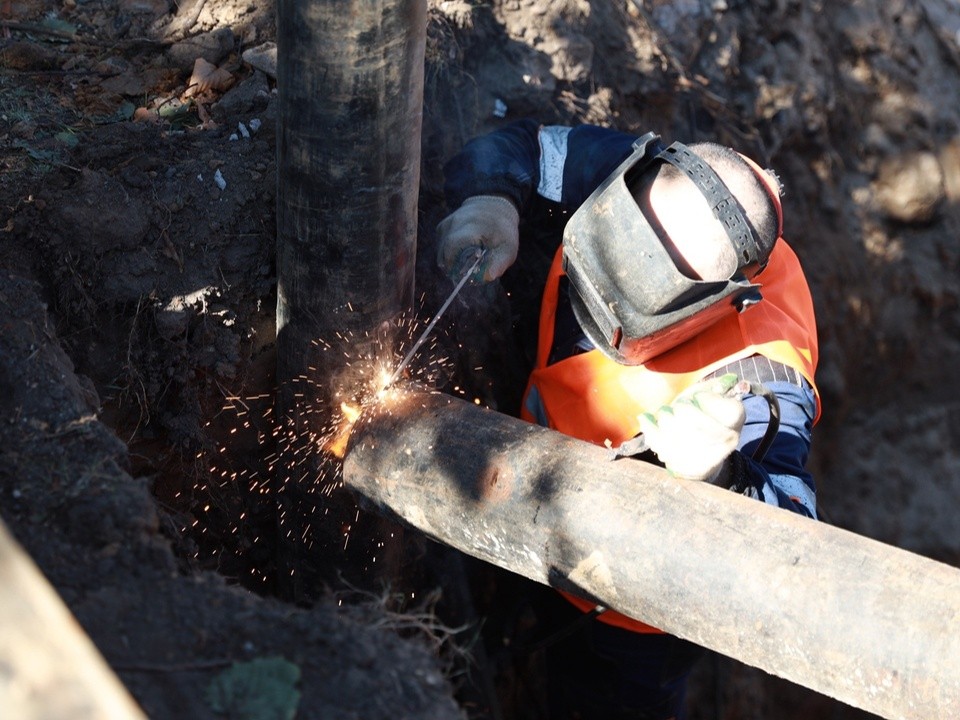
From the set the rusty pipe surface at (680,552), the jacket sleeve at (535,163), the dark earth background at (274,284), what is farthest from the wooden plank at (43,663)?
the jacket sleeve at (535,163)

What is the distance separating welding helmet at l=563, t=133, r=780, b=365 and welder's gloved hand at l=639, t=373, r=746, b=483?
41 cm

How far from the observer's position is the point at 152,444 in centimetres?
296

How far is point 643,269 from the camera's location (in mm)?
2609

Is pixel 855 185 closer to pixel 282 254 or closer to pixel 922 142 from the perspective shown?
pixel 922 142

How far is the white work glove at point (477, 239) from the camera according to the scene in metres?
2.91

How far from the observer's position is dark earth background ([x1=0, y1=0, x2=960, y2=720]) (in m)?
1.87

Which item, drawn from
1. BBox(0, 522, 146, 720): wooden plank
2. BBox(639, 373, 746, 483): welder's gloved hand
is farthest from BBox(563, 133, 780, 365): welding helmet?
BBox(0, 522, 146, 720): wooden plank

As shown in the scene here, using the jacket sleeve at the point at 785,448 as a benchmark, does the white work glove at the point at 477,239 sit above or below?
above

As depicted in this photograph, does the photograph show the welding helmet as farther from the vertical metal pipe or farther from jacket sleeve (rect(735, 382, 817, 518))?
the vertical metal pipe

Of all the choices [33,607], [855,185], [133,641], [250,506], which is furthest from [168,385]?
[855,185]

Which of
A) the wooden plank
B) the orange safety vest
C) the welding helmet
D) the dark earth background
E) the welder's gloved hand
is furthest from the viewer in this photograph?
the orange safety vest

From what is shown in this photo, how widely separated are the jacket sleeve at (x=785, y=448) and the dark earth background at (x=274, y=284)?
950mm

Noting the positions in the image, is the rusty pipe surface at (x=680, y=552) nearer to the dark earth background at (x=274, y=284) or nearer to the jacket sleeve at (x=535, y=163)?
the dark earth background at (x=274, y=284)

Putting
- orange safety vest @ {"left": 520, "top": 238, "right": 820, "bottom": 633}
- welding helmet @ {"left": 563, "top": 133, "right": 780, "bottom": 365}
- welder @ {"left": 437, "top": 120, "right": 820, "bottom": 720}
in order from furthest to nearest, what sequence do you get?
orange safety vest @ {"left": 520, "top": 238, "right": 820, "bottom": 633}, welding helmet @ {"left": 563, "top": 133, "right": 780, "bottom": 365}, welder @ {"left": 437, "top": 120, "right": 820, "bottom": 720}
